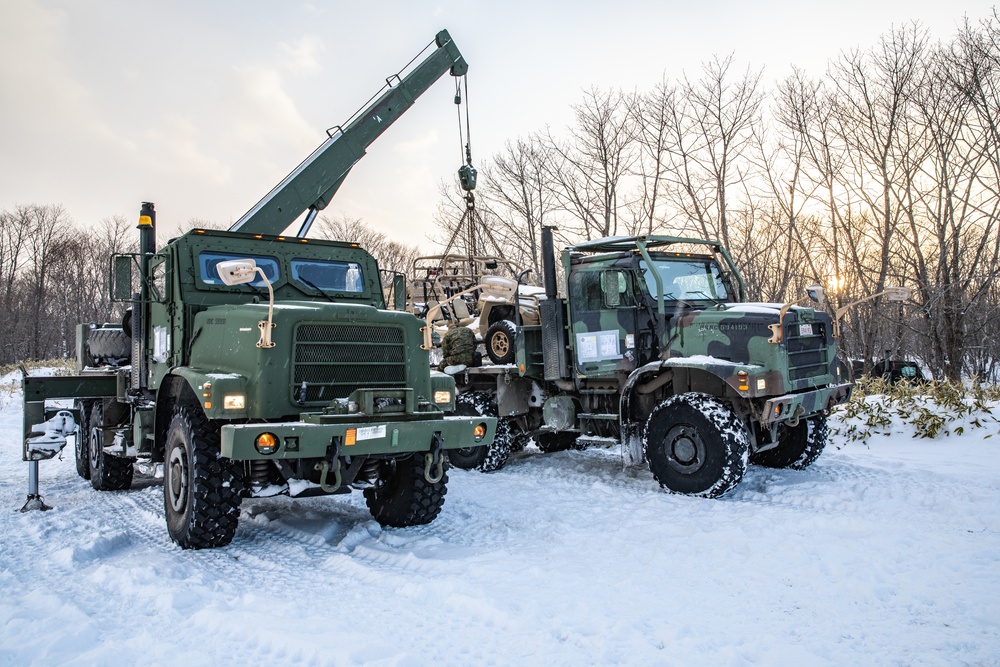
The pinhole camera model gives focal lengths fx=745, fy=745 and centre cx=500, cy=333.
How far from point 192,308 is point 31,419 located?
211 cm

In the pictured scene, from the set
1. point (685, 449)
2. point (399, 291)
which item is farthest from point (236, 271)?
point (685, 449)

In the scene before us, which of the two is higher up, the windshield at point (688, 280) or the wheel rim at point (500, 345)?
the windshield at point (688, 280)

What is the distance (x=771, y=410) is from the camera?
22.9ft

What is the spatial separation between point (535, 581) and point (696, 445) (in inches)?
127

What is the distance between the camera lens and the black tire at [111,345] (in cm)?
800

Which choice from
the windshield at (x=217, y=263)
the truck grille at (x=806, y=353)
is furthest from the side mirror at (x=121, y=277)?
the truck grille at (x=806, y=353)

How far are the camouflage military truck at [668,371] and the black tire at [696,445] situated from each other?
1 cm

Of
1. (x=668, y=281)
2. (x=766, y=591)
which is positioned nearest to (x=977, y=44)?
(x=668, y=281)

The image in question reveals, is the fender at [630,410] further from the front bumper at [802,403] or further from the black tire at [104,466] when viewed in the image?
the black tire at [104,466]

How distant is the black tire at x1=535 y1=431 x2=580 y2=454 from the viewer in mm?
10266

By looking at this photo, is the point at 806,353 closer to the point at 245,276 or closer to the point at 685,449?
the point at 685,449

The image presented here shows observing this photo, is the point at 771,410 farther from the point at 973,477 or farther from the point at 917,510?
the point at 973,477

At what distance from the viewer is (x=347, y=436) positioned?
5.09m

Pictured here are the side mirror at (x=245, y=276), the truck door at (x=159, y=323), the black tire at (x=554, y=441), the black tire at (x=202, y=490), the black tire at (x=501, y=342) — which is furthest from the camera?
the black tire at (x=554, y=441)
